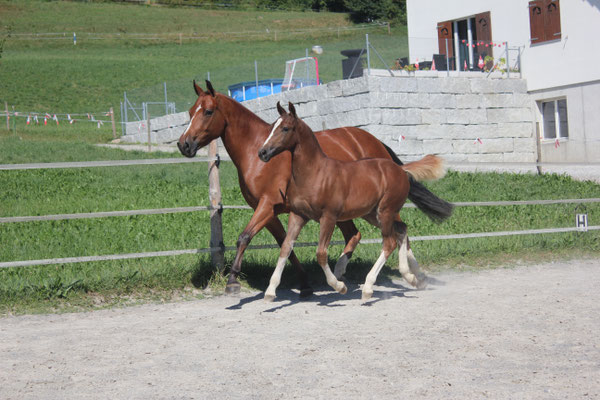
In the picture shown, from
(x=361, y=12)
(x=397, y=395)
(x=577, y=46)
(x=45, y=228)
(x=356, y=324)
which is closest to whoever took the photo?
(x=397, y=395)

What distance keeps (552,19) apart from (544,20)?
264 mm

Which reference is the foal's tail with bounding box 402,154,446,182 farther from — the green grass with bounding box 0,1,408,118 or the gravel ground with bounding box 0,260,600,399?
the green grass with bounding box 0,1,408,118

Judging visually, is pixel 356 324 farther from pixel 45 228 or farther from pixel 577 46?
pixel 577 46

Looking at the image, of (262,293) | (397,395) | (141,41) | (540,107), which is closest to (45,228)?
(262,293)

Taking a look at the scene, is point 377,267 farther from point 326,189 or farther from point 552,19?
point 552,19

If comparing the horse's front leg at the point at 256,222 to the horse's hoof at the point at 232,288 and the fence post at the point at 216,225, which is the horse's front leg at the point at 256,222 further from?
the fence post at the point at 216,225

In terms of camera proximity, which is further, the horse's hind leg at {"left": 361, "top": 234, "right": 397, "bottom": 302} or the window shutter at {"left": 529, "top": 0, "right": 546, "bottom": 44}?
the window shutter at {"left": 529, "top": 0, "right": 546, "bottom": 44}

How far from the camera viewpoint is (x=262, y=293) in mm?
7352

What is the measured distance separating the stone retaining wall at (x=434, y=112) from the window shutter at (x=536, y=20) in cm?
132

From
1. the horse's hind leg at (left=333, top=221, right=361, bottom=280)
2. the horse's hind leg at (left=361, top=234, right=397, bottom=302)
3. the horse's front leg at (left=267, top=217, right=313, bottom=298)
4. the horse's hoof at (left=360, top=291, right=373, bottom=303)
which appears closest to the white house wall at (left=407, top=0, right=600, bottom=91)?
the horse's hind leg at (left=333, top=221, right=361, bottom=280)

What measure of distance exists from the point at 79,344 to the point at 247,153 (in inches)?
94.9

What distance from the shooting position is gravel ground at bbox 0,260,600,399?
13.4ft

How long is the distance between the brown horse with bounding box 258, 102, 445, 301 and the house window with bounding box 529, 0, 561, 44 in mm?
14504

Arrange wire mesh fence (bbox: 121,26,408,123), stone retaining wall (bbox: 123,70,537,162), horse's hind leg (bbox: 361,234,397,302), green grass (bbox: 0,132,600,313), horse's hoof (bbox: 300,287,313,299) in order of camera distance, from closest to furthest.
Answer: horse's hind leg (bbox: 361,234,397,302)
horse's hoof (bbox: 300,287,313,299)
green grass (bbox: 0,132,600,313)
stone retaining wall (bbox: 123,70,537,162)
wire mesh fence (bbox: 121,26,408,123)
